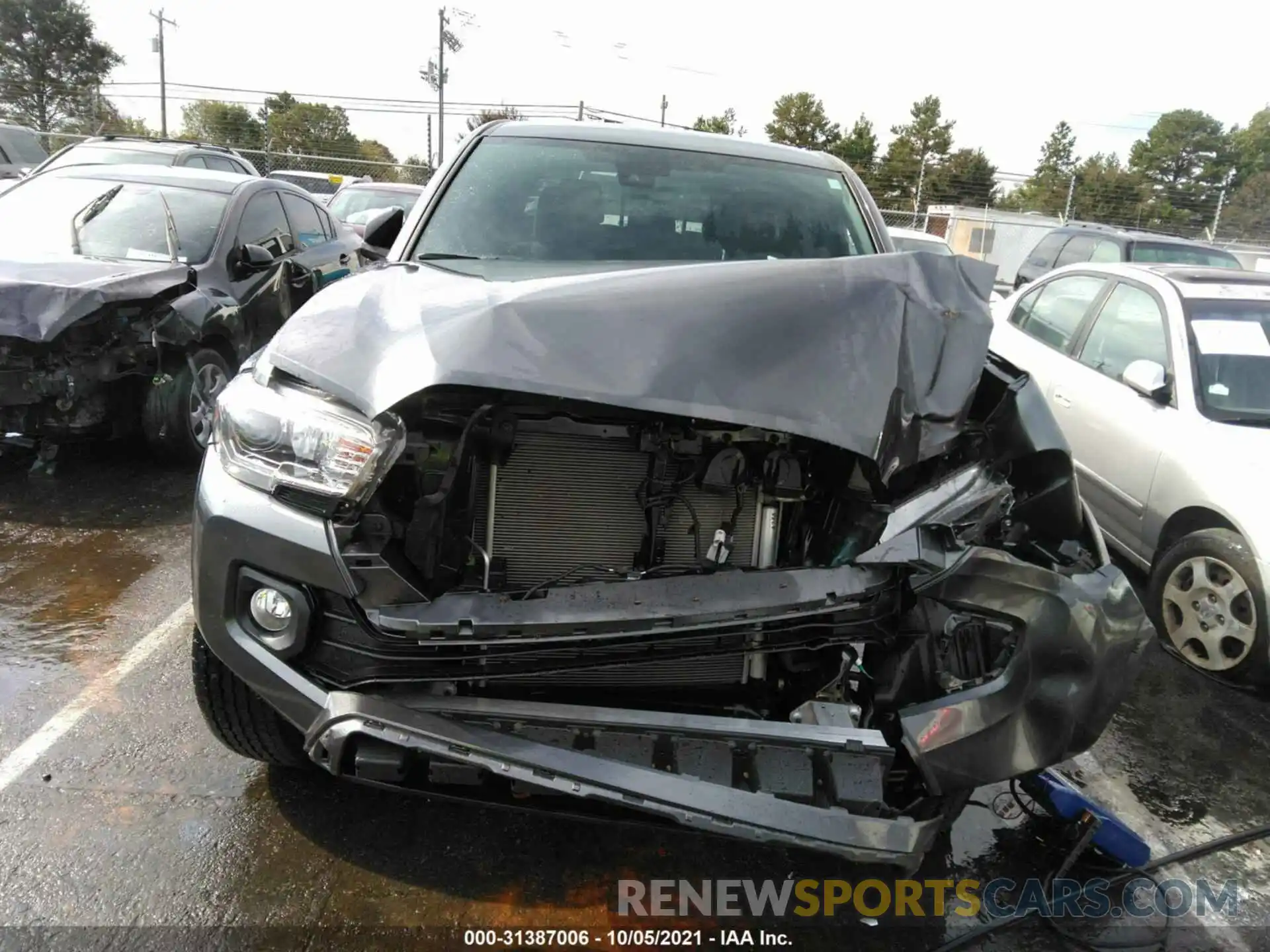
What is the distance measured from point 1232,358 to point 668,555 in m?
3.79

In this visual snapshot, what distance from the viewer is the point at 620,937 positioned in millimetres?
2273

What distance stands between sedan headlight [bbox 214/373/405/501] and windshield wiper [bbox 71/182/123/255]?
171 inches

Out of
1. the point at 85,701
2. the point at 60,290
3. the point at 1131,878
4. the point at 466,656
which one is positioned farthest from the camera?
the point at 60,290

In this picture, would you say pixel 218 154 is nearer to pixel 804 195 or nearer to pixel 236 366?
pixel 236 366

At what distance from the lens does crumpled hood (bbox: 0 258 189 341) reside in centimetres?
454

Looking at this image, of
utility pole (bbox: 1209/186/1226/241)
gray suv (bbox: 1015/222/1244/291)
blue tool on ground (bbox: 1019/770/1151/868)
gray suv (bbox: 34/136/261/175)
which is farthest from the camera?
utility pole (bbox: 1209/186/1226/241)

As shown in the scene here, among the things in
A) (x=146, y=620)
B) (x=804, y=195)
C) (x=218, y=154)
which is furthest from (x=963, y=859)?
(x=218, y=154)

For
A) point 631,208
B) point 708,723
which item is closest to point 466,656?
point 708,723

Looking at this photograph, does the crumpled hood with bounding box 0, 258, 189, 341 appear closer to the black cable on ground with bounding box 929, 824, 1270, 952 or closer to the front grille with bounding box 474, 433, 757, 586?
the front grille with bounding box 474, 433, 757, 586

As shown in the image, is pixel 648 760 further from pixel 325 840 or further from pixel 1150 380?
pixel 1150 380

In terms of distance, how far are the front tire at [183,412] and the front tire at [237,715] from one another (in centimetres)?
298

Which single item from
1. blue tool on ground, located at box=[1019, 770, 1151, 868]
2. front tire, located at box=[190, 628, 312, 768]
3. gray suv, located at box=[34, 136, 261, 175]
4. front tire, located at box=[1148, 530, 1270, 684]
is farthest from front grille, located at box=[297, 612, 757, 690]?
gray suv, located at box=[34, 136, 261, 175]

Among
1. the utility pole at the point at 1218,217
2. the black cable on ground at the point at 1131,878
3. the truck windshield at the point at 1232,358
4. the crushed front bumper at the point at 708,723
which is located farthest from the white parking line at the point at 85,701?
the utility pole at the point at 1218,217

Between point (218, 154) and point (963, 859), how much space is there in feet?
40.4
